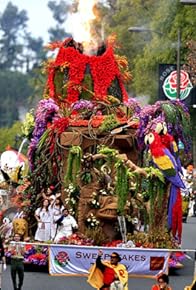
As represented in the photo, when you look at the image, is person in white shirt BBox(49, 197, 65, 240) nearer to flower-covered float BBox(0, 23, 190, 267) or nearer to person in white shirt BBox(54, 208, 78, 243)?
person in white shirt BBox(54, 208, 78, 243)

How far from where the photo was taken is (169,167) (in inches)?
980

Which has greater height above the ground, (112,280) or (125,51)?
(125,51)

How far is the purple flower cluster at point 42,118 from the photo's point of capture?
2756 centimetres

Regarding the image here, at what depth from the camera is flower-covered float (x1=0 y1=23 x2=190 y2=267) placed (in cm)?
2506

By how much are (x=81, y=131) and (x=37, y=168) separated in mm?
1485

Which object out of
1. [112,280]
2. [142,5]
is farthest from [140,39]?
[112,280]

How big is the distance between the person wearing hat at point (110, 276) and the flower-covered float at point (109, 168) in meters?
5.38

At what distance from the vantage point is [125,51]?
72250 millimetres

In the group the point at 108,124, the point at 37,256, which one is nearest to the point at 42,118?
the point at 108,124

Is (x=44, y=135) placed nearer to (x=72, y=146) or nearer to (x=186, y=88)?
(x=72, y=146)

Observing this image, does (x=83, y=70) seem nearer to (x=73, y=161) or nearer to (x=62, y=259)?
(x=73, y=161)

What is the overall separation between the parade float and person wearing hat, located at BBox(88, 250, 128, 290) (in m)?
4.94

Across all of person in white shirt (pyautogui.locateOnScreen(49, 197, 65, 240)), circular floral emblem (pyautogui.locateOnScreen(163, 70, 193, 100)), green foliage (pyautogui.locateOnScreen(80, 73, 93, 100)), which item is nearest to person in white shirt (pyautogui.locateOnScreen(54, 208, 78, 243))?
person in white shirt (pyautogui.locateOnScreen(49, 197, 65, 240))

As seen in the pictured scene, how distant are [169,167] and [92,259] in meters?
2.90
